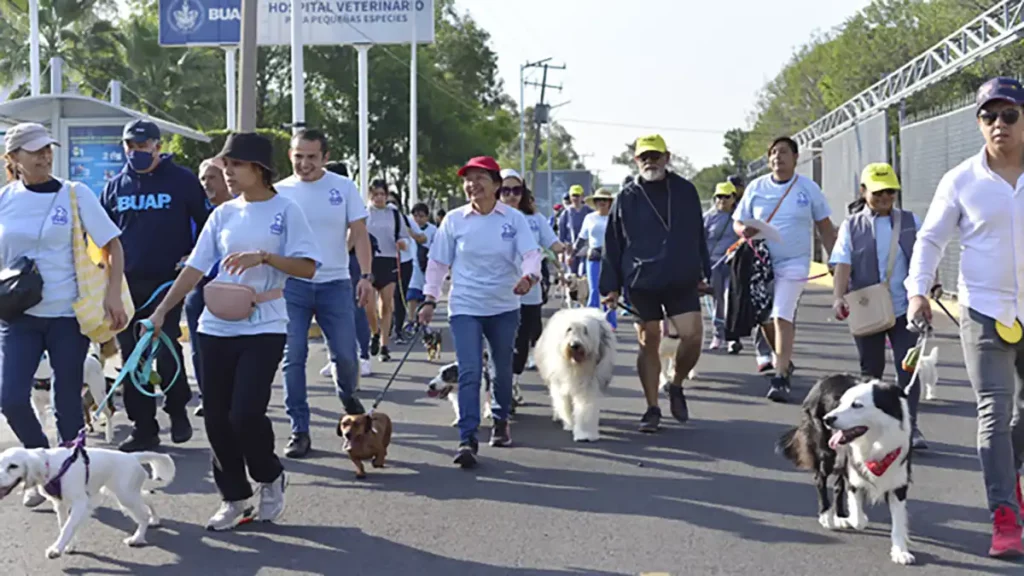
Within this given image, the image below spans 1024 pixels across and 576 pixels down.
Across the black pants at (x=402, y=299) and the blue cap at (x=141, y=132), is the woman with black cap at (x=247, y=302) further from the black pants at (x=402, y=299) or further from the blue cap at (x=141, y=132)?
the black pants at (x=402, y=299)

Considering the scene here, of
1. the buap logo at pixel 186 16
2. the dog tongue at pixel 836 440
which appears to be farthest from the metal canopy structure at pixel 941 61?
the buap logo at pixel 186 16

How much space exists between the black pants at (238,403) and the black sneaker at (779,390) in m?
5.55

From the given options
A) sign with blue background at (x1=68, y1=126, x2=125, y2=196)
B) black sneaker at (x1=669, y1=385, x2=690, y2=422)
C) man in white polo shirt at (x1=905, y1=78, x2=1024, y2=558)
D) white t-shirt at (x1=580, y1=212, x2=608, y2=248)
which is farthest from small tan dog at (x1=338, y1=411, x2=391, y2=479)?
sign with blue background at (x1=68, y1=126, x2=125, y2=196)

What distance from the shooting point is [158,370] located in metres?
9.12

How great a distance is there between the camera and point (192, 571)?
19.5 ft

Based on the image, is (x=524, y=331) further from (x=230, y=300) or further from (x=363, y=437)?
(x=230, y=300)

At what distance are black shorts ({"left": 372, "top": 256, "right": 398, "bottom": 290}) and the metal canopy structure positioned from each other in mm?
9618

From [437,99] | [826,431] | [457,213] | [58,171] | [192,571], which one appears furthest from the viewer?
[437,99]

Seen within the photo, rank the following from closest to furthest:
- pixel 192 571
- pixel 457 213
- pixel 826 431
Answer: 1. pixel 192 571
2. pixel 826 431
3. pixel 457 213

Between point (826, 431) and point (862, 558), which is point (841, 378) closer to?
point (826, 431)

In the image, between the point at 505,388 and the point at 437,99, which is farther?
the point at 437,99

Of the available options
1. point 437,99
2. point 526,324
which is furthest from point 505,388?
point 437,99

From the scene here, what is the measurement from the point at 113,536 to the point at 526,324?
5101mm

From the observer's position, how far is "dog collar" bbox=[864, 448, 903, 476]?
20.1ft
